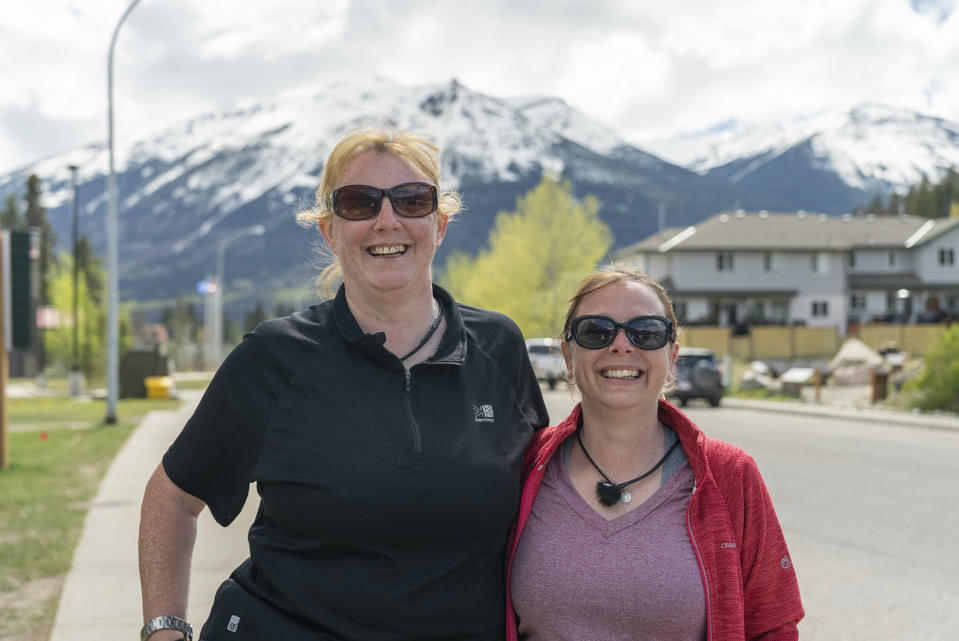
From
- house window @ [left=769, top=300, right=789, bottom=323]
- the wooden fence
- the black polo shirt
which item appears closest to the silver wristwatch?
the black polo shirt

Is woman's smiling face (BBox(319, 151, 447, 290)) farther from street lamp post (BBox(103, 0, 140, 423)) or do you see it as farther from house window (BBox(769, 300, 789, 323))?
house window (BBox(769, 300, 789, 323))

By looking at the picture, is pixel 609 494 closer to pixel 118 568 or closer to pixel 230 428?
pixel 230 428

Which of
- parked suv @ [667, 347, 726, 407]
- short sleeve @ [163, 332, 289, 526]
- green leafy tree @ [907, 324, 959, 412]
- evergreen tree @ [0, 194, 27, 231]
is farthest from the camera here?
evergreen tree @ [0, 194, 27, 231]

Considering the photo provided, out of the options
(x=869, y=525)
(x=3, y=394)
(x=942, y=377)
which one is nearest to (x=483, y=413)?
(x=869, y=525)

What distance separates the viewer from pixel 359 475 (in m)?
2.55

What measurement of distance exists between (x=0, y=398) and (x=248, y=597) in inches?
504

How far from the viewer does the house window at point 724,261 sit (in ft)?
198

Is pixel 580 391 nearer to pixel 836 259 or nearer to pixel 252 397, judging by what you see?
pixel 252 397

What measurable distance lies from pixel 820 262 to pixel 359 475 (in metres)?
62.2

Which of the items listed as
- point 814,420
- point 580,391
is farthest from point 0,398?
point 814,420

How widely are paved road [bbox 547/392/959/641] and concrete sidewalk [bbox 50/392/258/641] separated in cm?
400

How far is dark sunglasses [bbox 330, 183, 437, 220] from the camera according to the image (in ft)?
9.57

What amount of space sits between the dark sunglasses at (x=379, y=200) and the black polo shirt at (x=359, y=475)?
312mm

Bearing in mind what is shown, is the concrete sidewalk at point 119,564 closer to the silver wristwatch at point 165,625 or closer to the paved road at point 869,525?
the silver wristwatch at point 165,625
